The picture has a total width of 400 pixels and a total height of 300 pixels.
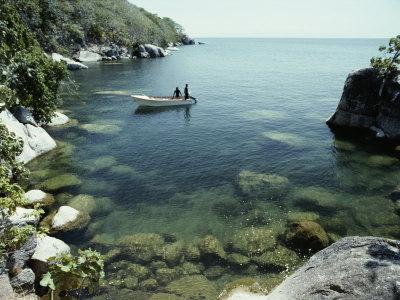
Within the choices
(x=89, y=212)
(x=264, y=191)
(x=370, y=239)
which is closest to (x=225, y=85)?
(x=264, y=191)

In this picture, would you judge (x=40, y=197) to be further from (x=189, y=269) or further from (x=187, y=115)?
(x=187, y=115)

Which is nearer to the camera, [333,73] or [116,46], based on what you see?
[333,73]

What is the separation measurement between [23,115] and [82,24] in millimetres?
90918

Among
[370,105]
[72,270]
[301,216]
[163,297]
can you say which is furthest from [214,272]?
[370,105]

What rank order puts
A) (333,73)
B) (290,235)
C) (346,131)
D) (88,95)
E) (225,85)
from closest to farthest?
1. (290,235)
2. (346,131)
3. (88,95)
4. (225,85)
5. (333,73)

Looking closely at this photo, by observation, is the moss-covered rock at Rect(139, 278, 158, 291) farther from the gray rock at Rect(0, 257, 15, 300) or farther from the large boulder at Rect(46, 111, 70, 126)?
the large boulder at Rect(46, 111, 70, 126)

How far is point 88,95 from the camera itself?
62312 mm

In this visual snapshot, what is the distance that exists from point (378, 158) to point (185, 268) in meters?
26.5

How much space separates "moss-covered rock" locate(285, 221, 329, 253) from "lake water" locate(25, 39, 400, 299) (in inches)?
52.1

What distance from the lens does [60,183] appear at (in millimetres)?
29016

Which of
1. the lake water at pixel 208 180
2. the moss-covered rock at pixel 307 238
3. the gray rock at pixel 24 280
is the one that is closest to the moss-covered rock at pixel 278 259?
the lake water at pixel 208 180

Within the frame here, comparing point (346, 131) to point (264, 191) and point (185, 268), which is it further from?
point (185, 268)

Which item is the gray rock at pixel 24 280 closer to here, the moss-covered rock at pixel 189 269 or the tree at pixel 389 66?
the moss-covered rock at pixel 189 269

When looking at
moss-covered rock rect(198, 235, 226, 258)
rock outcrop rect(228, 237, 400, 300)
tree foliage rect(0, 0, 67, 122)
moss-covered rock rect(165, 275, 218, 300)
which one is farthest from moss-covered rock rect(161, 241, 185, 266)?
tree foliage rect(0, 0, 67, 122)
